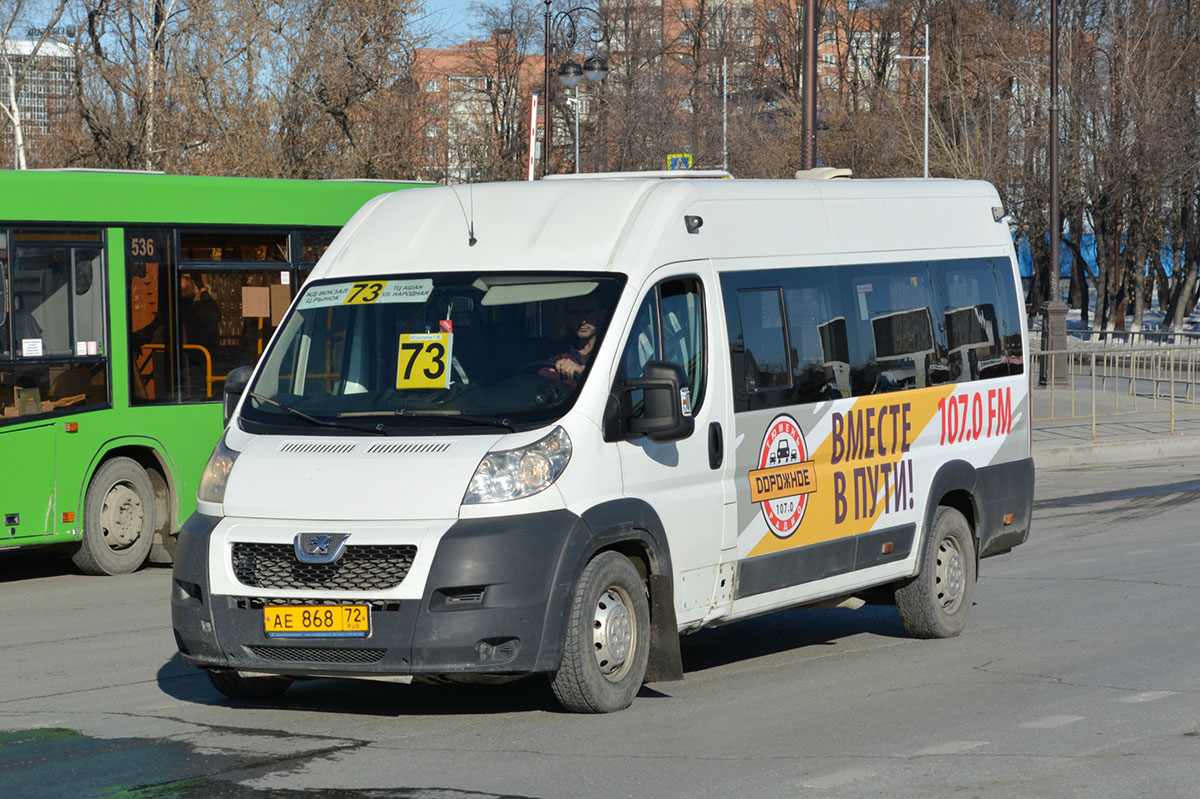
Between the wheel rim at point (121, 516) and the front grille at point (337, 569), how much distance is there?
20.8 feet

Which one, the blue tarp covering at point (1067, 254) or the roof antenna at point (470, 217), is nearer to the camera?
the roof antenna at point (470, 217)

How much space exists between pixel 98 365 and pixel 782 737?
24.8 ft

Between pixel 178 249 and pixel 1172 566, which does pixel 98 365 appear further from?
pixel 1172 566

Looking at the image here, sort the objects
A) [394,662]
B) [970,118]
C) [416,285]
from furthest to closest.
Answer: [970,118] → [416,285] → [394,662]

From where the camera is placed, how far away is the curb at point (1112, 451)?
22.0 metres

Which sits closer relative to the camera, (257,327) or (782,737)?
(782,737)

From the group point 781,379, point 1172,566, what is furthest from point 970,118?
A: point 781,379

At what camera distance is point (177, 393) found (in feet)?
44.0

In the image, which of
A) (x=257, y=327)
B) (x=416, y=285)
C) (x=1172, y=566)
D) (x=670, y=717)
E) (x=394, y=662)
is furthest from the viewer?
(x=257, y=327)

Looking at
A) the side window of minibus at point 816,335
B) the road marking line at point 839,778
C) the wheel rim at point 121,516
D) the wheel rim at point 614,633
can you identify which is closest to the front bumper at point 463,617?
the wheel rim at point 614,633

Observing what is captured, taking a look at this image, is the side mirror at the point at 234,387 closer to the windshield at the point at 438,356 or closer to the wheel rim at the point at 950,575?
the windshield at the point at 438,356

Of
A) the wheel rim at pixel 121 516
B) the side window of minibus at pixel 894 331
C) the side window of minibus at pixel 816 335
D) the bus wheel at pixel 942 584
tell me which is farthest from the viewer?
the wheel rim at pixel 121 516

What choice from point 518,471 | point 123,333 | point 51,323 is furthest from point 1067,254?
point 518,471

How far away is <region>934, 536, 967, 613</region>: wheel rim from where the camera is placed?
991 cm
